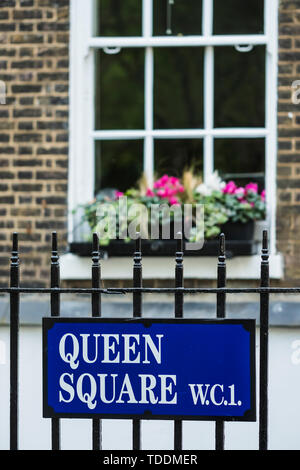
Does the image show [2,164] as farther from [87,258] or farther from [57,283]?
[57,283]

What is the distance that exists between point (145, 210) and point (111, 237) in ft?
0.92

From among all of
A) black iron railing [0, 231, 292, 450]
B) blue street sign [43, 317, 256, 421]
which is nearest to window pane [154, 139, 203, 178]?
black iron railing [0, 231, 292, 450]

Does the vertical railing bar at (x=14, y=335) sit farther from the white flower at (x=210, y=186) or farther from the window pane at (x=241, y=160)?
the window pane at (x=241, y=160)

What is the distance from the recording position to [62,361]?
8.25 ft

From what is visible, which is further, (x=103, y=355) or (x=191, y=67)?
(x=191, y=67)

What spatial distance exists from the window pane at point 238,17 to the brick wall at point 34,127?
101cm

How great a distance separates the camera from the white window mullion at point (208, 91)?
4453mm

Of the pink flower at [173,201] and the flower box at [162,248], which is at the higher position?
the pink flower at [173,201]

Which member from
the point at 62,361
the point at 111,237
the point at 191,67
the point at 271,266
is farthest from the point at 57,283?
the point at 191,67

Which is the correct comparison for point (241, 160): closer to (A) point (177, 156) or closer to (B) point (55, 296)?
(A) point (177, 156)

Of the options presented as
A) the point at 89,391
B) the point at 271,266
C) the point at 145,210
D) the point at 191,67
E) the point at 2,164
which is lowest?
the point at 89,391

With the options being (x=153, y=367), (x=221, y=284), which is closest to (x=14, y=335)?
(x=153, y=367)

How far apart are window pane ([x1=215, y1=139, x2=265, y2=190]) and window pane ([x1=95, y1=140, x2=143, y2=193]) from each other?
1.77 ft

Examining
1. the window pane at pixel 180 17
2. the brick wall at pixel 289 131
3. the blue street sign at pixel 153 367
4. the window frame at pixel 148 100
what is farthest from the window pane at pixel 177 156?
the blue street sign at pixel 153 367
